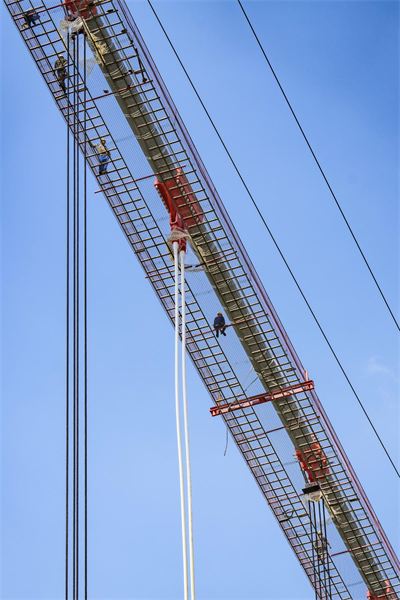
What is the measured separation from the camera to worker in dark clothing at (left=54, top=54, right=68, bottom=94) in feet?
70.2

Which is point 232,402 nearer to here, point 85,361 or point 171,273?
point 171,273

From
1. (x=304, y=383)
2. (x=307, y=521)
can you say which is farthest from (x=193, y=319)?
(x=307, y=521)

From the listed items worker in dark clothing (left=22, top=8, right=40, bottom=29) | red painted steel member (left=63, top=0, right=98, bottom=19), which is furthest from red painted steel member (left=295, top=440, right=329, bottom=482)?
worker in dark clothing (left=22, top=8, right=40, bottom=29)

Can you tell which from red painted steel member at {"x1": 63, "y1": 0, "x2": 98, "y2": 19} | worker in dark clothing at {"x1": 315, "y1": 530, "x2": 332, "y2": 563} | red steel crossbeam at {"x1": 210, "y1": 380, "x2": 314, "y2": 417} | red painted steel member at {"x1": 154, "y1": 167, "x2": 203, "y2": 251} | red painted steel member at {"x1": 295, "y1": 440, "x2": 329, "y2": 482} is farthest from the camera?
worker in dark clothing at {"x1": 315, "y1": 530, "x2": 332, "y2": 563}

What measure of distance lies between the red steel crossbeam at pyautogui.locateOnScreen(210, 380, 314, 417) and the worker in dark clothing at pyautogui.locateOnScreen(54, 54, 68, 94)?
831 cm

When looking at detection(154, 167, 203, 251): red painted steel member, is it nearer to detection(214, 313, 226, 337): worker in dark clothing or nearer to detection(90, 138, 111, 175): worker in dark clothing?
detection(90, 138, 111, 175): worker in dark clothing

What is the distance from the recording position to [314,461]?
81.1 feet

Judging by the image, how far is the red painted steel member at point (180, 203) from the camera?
21.6 meters

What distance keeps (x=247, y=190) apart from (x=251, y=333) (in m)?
3.65

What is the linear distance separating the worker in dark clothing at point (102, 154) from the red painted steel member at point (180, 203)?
117 cm

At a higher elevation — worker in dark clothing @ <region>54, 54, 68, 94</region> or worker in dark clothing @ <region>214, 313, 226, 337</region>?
worker in dark clothing @ <region>54, 54, 68, 94</region>

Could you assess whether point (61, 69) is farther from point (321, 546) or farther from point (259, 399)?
point (321, 546)

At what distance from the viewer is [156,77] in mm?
21094

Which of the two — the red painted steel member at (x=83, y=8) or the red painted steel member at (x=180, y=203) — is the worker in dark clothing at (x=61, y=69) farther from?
the red painted steel member at (x=180, y=203)
